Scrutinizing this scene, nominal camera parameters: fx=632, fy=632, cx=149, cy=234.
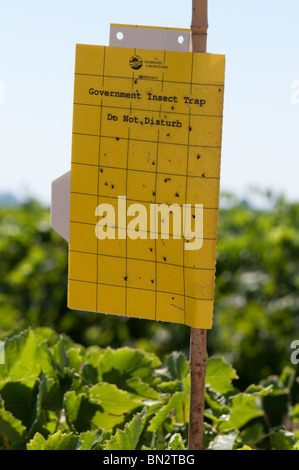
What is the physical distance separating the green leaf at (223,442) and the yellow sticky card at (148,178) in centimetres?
30

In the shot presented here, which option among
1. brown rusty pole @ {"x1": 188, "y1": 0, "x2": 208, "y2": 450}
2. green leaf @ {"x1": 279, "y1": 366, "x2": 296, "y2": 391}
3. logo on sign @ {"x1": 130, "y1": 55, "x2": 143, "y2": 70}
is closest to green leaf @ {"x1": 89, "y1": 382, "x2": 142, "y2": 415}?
brown rusty pole @ {"x1": 188, "y1": 0, "x2": 208, "y2": 450}

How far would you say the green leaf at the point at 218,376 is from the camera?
1.57 m

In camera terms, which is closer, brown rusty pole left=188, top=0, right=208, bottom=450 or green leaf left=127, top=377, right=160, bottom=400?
brown rusty pole left=188, top=0, right=208, bottom=450

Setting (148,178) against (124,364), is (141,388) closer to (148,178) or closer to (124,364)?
(124,364)

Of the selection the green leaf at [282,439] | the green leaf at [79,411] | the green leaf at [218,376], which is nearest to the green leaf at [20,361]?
the green leaf at [79,411]

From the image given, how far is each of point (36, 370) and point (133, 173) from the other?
560 mm

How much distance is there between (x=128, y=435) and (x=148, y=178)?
490 millimetres

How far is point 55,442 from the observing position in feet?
3.96

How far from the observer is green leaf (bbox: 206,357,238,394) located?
1571mm

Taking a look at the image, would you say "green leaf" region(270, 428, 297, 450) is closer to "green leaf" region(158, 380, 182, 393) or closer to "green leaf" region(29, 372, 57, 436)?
"green leaf" region(158, 380, 182, 393)

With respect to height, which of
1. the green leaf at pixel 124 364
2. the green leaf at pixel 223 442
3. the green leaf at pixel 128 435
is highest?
the green leaf at pixel 124 364

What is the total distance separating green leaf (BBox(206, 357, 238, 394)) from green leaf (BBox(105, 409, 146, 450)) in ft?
1.30

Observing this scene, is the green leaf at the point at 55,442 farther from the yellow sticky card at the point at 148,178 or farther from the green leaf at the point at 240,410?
the green leaf at the point at 240,410

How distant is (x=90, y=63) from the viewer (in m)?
1.24
